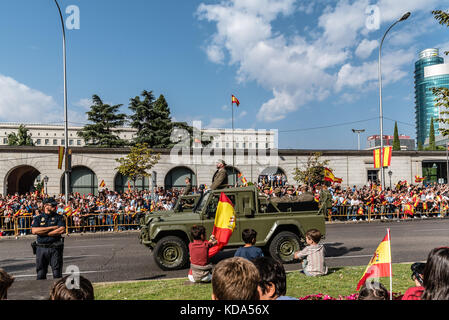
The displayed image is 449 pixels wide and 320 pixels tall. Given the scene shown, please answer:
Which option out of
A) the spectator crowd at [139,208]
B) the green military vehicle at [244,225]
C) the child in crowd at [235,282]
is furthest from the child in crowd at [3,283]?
the spectator crowd at [139,208]

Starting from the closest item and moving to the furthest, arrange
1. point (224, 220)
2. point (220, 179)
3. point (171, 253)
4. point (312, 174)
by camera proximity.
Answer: point (224, 220) → point (171, 253) → point (220, 179) → point (312, 174)

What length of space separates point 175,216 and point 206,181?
25.2 metres

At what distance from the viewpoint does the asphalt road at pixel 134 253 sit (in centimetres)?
871

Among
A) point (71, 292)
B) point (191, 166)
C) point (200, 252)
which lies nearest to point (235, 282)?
point (71, 292)

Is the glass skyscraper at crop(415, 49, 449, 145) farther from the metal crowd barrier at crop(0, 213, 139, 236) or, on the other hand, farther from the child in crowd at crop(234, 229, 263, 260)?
the child in crowd at crop(234, 229, 263, 260)

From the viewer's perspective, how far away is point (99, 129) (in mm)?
46312

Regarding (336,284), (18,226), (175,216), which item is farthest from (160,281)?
(18,226)

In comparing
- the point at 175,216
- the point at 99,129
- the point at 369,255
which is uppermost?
the point at 99,129

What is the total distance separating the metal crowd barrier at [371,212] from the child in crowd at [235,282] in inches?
773

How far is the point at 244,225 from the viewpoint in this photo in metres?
9.11

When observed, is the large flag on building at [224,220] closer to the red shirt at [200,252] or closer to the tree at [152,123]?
the red shirt at [200,252]

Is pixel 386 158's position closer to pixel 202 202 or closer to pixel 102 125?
pixel 202 202

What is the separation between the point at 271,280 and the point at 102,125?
46.5 metres
